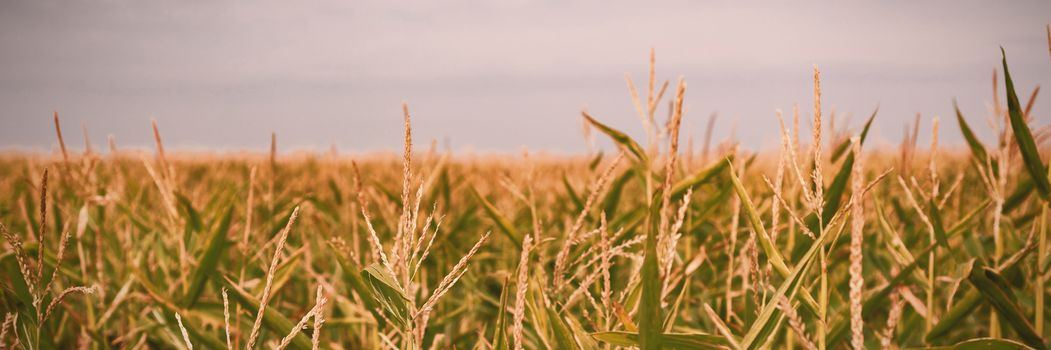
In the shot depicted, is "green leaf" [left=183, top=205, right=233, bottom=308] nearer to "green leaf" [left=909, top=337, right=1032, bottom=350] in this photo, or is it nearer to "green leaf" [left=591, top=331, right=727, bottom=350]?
"green leaf" [left=591, top=331, right=727, bottom=350]

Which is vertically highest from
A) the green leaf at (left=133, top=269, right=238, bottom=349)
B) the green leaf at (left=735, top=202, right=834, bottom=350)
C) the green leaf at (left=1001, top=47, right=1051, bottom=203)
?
the green leaf at (left=1001, top=47, right=1051, bottom=203)

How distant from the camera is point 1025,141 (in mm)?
846

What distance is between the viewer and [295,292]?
2387 mm

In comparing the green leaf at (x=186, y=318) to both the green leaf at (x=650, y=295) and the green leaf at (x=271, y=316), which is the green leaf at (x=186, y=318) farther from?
the green leaf at (x=650, y=295)

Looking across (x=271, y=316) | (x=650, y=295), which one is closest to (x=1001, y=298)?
(x=650, y=295)

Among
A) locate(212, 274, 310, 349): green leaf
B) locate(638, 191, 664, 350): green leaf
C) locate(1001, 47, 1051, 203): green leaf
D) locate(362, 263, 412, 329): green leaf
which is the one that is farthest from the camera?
locate(212, 274, 310, 349): green leaf

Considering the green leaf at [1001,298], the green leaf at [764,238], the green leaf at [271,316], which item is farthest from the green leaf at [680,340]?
the green leaf at [271,316]

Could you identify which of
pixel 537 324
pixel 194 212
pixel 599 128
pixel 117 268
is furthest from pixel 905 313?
pixel 117 268

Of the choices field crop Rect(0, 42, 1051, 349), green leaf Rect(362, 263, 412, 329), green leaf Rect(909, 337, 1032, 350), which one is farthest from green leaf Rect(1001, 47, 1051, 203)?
green leaf Rect(362, 263, 412, 329)

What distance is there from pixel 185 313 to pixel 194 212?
14.2 inches

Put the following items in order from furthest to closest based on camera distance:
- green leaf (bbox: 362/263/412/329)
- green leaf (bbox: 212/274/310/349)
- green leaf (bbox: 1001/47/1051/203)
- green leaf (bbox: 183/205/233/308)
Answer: green leaf (bbox: 183/205/233/308)
green leaf (bbox: 212/274/310/349)
green leaf (bbox: 1001/47/1051/203)
green leaf (bbox: 362/263/412/329)

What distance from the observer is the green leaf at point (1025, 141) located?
0.79 m

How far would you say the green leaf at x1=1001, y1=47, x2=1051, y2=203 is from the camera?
79cm

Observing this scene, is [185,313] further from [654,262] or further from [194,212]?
[654,262]
